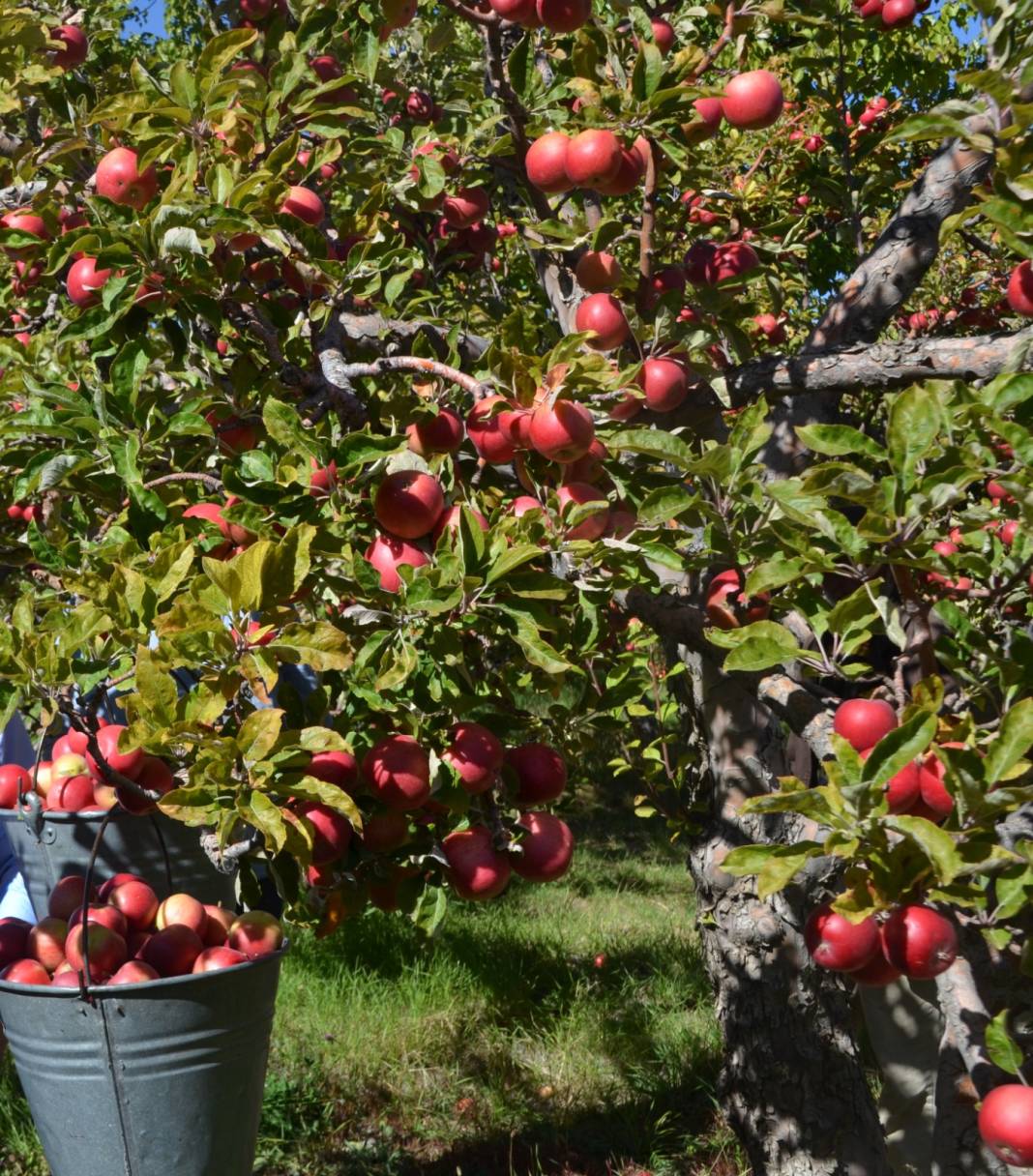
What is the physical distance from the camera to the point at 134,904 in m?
1.81

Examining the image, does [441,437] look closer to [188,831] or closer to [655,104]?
[655,104]

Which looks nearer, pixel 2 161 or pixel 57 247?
pixel 57 247

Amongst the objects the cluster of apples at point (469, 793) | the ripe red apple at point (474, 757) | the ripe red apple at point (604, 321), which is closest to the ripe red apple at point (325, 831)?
the cluster of apples at point (469, 793)

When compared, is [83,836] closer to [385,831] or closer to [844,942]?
[385,831]

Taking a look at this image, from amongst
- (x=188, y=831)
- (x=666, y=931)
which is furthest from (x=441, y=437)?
(x=666, y=931)

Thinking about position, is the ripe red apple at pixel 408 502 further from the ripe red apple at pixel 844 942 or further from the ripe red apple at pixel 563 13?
the ripe red apple at pixel 563 13

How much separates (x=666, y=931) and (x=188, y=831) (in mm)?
3131

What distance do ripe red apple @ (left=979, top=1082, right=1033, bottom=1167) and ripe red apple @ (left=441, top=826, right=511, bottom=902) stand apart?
0.61 meters

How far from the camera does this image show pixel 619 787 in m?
7.66

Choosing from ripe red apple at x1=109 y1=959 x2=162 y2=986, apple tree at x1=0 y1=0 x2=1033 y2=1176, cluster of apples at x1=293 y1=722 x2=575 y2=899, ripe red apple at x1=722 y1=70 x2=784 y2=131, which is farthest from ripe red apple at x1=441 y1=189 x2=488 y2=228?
ripe red apple at x1=109 y1=959 x2=162 y2=986

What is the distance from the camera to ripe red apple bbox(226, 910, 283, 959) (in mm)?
1710

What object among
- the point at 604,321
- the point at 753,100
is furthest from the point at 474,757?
the point at 753,100

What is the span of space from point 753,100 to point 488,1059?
283 cm

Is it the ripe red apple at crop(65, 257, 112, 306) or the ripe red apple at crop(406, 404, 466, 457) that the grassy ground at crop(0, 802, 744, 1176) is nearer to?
the ripe red apple at crop(406, 404, 466, 457)
